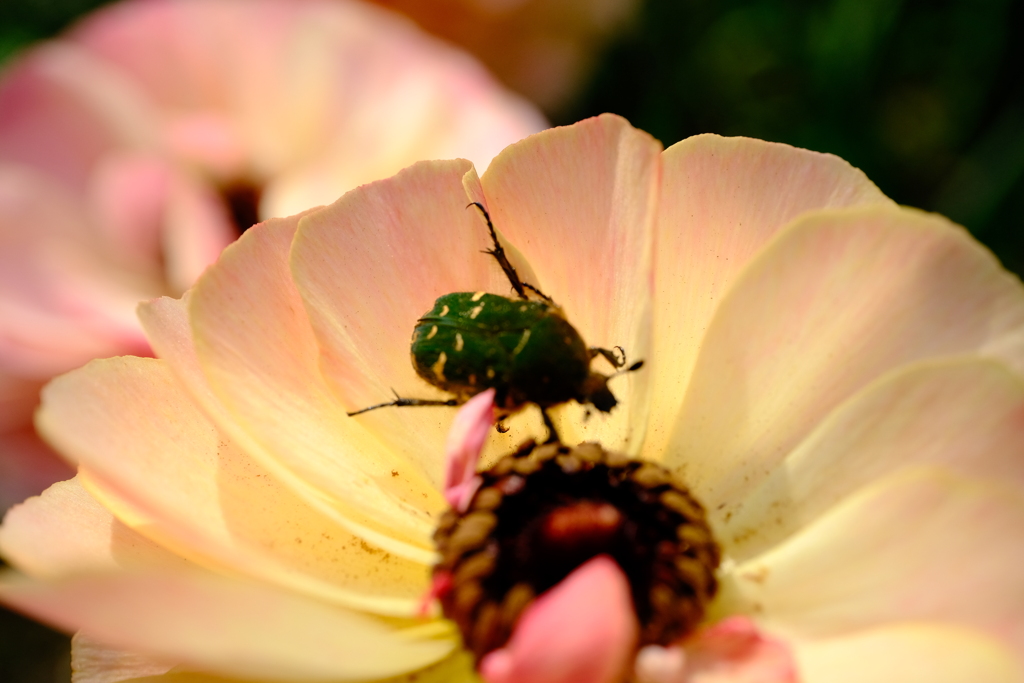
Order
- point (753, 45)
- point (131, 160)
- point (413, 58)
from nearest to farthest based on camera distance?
point (131, 160)
point (413, 58)
point (753, 45)

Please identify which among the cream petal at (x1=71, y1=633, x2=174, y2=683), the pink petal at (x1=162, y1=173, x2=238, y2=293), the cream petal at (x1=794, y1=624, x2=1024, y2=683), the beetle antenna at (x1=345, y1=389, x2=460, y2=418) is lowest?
the pink petal at (x1=162, y1=173, x2=238, y2=293)

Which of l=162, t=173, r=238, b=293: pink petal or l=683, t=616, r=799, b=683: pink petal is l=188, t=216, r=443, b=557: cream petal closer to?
l=683, t=616, r=799, b=683: pink petal

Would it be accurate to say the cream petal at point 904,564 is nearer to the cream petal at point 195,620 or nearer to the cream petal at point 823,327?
the cream petal at point 823,327

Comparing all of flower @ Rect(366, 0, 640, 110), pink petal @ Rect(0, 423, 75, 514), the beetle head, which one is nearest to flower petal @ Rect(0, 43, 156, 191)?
pink petal @ Rect(0, 423, 75, 514)

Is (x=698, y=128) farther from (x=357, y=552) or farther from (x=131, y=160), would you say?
(x=357, y=552)

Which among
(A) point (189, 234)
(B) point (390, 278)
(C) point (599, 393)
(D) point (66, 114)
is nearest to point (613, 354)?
(C) point (599, 393)

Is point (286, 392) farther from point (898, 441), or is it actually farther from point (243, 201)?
point (243, 201)

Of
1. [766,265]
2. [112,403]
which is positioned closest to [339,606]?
[112,403]
